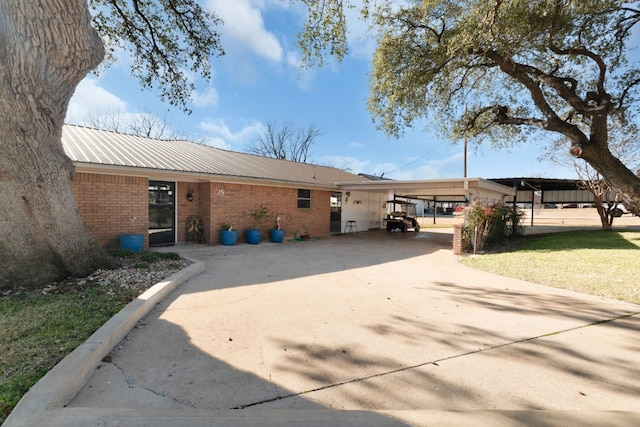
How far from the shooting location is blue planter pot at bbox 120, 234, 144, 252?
8.23 m

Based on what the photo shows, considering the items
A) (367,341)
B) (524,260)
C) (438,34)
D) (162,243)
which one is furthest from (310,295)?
(438,34)

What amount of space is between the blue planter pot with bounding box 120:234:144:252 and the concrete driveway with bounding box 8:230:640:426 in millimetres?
3783

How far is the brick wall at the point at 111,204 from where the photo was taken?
7.93 meters

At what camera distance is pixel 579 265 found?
24.0 ft

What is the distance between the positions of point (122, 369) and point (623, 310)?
6.30 meters

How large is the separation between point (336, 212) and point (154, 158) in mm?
9058

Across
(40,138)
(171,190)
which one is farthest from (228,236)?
(40,138)

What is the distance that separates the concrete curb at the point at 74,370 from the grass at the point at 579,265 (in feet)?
23.0

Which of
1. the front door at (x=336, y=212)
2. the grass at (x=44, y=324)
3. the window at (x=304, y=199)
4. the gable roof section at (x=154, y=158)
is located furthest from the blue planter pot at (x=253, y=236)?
the grass at (x=44, y=324)

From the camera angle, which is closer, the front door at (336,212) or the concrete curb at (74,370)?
the concrete curb at (74,370)

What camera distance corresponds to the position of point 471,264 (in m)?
8.12

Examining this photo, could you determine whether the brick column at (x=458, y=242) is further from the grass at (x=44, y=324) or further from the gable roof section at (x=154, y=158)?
the grass at (x=44, y=324)

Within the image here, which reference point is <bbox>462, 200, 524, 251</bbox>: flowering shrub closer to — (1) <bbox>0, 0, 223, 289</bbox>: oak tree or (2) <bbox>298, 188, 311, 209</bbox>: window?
(2) <bbox>298, 188, 311, 209</bbox>: window

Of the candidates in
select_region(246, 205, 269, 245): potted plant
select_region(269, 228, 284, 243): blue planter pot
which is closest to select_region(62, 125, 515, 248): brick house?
select_region(246, 205, 269, 245): potted plant
